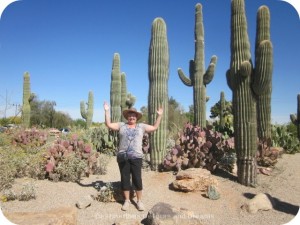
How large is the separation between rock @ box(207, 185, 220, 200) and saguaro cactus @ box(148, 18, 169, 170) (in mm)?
1965

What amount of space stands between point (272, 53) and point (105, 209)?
448 cm

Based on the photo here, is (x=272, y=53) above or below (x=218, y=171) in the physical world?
above

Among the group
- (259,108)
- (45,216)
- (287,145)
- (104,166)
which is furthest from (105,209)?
(287,145)

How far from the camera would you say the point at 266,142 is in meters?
7.78

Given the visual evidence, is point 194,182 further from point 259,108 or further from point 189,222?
point 259,108

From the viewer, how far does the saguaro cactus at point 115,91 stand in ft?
38.1

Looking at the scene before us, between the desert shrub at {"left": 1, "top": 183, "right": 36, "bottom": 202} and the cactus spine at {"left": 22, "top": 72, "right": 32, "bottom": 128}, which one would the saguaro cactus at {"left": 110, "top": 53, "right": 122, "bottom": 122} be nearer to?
the desert shrub at {"left": 1, "top": 183, "right": 36, "bottom": 202}

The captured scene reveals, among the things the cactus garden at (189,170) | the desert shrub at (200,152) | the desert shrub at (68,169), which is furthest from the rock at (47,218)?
the desert shrub at (200,152)

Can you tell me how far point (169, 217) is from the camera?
4.20 m

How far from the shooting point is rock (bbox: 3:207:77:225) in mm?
3754

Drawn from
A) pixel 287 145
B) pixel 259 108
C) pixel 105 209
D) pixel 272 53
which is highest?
pixel 272 53

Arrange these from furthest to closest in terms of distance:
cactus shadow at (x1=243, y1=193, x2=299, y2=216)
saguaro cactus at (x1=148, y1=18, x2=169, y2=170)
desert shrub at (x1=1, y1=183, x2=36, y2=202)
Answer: saguaro cactus at (x1=148, y1=18, x2=169, y2=170) < cactus shadow at (x1=243, y1=193, x2=299, y2=216) < desert shrub at (x1=1, y1=183, x2=36, y2=202)

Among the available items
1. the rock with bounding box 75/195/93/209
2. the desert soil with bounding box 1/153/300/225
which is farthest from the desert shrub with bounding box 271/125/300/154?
the rock with bounding box 75/195/93/209

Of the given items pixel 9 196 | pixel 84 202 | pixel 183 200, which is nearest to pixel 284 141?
pixel 183 200
